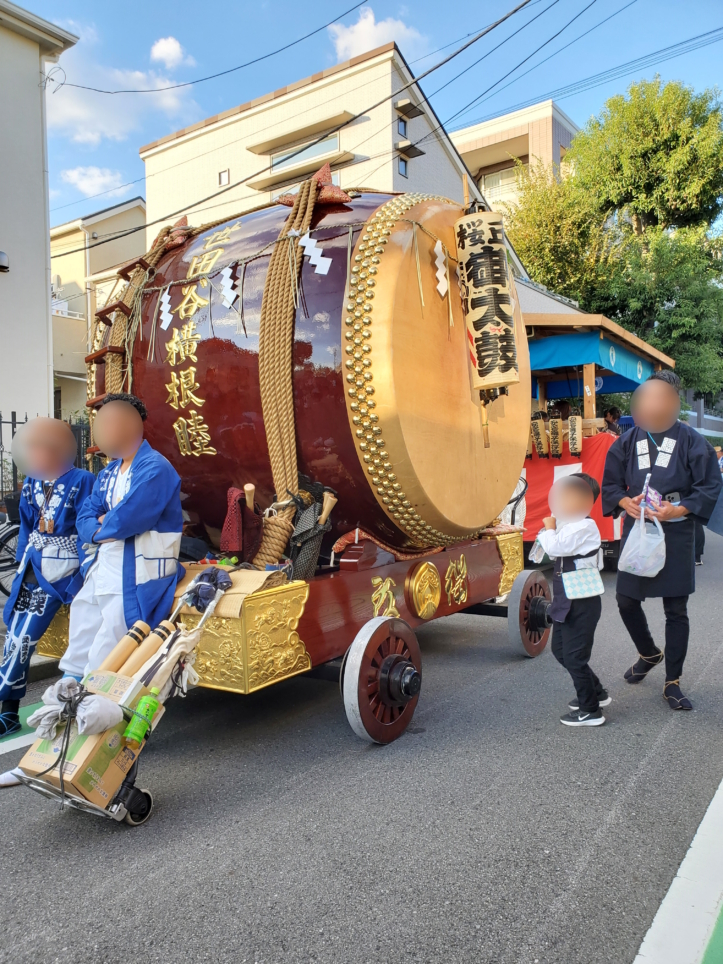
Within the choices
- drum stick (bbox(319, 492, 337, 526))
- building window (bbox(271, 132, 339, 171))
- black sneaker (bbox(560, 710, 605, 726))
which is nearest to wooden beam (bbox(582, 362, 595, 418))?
black sneaker (bbox(560, 710, 605, 726))

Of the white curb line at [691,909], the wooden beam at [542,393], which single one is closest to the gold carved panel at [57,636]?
the white curb line at [691,909]

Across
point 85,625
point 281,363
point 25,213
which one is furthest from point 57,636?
point 25,213

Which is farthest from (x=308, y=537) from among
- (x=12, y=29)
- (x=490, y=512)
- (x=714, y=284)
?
(x=714, y=284)

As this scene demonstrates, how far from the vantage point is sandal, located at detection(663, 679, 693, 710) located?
11.3ft

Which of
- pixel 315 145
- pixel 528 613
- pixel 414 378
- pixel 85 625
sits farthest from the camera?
pixel 315 145

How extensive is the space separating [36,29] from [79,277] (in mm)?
6883

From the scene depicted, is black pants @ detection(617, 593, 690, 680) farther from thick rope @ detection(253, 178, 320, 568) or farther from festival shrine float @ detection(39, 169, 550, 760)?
thick rope @ detection(253, 178, 320, 568)

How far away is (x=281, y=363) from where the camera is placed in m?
3.08

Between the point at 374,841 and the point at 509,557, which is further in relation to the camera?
→ the point at 509,557

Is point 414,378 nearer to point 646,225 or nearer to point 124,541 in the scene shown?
point 124,541

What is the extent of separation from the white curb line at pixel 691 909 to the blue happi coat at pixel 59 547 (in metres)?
2.45

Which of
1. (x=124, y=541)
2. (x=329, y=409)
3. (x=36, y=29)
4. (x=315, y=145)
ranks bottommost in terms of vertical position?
(x=124, y=541)

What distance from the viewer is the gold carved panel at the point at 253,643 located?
2.56 m

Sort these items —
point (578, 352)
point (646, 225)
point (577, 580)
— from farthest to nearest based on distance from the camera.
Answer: point (646, 225), point (578, 352), point (577, 580)
